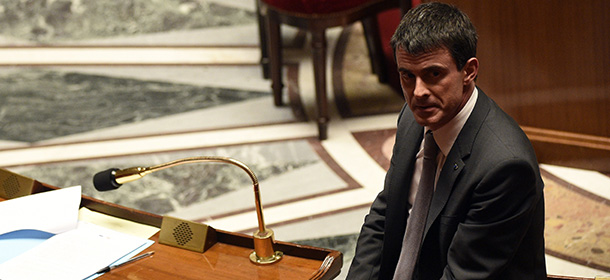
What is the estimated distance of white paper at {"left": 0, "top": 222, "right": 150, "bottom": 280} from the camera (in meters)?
1.80

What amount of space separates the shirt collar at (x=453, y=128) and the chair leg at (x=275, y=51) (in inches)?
97.5

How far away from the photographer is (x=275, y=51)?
13.9 feet

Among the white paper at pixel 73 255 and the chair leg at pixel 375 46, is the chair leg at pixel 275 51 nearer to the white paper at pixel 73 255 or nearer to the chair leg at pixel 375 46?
the chair leg at pixel 375 46

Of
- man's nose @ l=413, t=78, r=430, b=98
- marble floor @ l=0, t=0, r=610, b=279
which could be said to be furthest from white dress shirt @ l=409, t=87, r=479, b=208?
marble floor @ l=0, t=0, r=610, b=279

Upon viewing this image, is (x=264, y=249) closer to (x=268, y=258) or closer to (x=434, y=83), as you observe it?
(x=268, y=258)

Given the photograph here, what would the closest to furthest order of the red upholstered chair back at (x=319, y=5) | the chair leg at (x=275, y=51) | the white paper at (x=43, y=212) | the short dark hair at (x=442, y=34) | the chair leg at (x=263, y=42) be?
1. the short dark hair at (x=442, y=34)
2. the white paper at (x=43, y=212)
3. the red upholstered chair back at (x=319, y=5)
4. the chair leg at (x=275, y=51)
5. the chair leg at (x=263, y=42)

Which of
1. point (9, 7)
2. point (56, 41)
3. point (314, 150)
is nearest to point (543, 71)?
point (314, 150)

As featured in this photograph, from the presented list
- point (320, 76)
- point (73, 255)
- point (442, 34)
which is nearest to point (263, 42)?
point (320, 76)

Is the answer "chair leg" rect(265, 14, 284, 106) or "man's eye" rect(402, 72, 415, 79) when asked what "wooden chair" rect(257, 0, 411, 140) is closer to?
"chair leg" rect(265, 14, 284, 106)

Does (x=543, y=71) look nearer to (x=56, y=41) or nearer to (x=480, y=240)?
(x=480, y=240)

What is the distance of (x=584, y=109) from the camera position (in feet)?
10.8

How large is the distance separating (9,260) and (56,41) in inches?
164

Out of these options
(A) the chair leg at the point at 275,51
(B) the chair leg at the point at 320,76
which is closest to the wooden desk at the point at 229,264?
(B) the chair leg at the point at 320,76

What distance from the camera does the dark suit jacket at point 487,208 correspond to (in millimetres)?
1544
